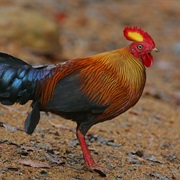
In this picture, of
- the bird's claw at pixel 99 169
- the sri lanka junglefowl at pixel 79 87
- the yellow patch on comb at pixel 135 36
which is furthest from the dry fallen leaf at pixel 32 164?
the yellow patch on comb at pixel 135 36

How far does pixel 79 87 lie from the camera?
5152 mm

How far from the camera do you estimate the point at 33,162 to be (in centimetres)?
522

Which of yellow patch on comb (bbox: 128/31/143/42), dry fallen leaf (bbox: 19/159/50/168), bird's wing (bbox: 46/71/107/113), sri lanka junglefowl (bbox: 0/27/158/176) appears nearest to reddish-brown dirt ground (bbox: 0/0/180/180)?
dry fallen leaf (bbox: 19/159/50/168)

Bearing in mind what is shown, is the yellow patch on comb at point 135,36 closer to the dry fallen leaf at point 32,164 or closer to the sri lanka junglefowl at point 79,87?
the sri lanka junglefowl at point 79,87

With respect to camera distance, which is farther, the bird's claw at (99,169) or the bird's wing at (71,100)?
the bird's claw at (99,169)

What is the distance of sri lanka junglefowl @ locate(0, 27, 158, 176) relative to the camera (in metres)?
5.12

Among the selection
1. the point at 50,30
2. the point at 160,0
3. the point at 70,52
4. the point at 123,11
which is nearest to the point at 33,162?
the point at 50,30

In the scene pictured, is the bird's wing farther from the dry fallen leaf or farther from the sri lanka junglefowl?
the dry fallen leaf

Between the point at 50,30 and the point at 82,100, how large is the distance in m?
5.42

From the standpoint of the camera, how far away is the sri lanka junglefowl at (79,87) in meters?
5.12

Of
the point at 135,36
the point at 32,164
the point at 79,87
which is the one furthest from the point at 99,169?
the point at 135,36

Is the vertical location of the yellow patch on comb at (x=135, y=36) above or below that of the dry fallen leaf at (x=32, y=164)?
above

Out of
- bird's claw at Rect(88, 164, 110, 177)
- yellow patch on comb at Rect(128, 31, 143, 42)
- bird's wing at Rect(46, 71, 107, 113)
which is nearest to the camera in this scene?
bird's wing at Rect(46, 71, 107, 113)

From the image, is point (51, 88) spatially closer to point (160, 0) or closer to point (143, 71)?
point (143, 71)
